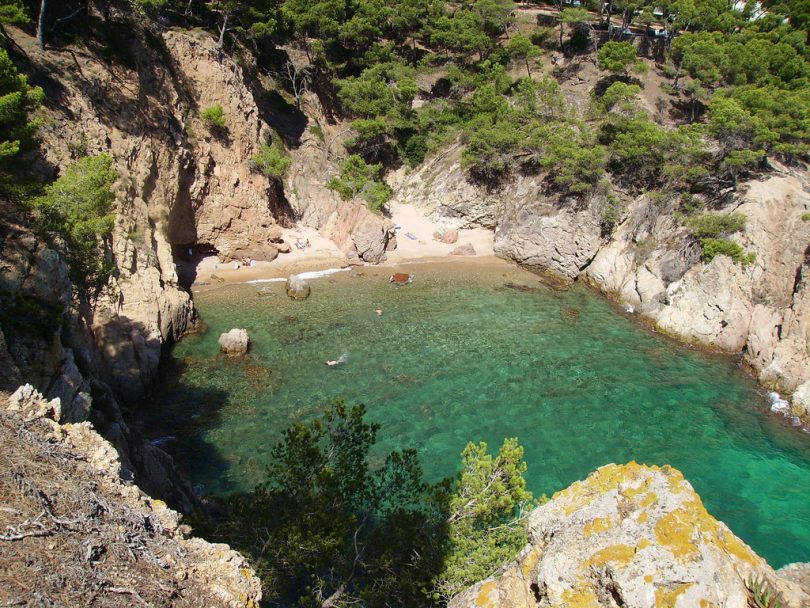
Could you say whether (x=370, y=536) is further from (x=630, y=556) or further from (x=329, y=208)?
(x=329, y=208)

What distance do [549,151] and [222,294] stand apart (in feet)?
92.4

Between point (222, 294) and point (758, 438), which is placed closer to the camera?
point (758, 438)

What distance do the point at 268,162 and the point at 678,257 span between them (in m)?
30.6

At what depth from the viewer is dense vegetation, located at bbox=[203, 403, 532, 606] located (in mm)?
10828

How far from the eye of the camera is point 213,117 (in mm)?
35844

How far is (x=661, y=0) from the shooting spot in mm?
52125

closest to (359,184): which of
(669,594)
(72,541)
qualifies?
(72,541)

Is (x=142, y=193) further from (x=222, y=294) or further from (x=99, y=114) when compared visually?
(x=222, y=294)

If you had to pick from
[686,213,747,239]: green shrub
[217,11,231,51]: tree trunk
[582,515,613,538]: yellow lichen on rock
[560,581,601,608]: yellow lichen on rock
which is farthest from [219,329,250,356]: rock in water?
[686,213,747,239]: green shrub

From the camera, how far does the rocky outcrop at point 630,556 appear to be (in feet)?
21.4

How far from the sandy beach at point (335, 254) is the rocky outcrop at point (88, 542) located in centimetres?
2808

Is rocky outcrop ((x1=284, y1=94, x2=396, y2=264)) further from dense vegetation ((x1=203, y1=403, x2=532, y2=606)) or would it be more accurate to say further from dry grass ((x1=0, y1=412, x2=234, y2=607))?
dry grass ((x1=0, y1=412, x2=234, y2=607))

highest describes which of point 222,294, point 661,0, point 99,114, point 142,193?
point 661,0

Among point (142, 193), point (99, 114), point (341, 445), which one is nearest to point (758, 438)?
point (341, 445)
